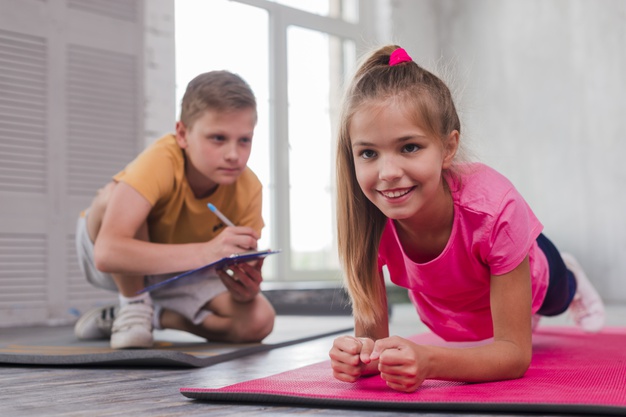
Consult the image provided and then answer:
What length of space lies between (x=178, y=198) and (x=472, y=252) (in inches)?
31.9

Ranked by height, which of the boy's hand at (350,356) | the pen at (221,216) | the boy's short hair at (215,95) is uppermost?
the boy's short hair at (215,95)

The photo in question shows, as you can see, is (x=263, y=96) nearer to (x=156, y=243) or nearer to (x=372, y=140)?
(x=156, y=243)

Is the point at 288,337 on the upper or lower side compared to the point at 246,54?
lower

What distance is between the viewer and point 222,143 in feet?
5.24

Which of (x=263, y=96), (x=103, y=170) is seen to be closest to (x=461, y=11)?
(x=263, y=96)

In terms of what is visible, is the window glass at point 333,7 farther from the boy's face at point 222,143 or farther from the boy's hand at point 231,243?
the boy's hand at point 231,243

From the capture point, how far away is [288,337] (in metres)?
1.98

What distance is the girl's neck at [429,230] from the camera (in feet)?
3.70

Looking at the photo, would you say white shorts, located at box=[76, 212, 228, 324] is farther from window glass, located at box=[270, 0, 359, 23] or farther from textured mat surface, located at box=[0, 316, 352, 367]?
window glass, located at box=[270, 0, 359, 23]

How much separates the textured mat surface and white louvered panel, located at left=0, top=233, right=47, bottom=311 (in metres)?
0.24

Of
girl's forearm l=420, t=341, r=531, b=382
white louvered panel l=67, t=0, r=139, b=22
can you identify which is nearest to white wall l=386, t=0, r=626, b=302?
white louvered panel l=67, t=0, r=139, b=22

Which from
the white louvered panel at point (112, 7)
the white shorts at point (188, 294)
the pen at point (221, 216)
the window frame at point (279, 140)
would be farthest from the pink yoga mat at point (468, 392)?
the window frame at point (279, 140)

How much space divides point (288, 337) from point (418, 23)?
3243mm

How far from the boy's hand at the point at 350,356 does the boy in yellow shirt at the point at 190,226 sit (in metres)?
0.56
